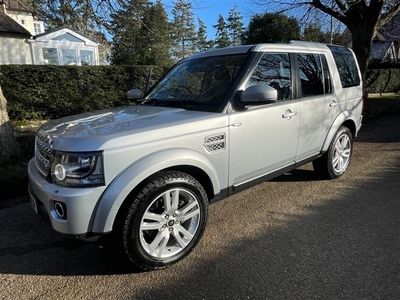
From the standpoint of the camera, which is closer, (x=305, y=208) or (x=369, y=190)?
(x=305, y=208)

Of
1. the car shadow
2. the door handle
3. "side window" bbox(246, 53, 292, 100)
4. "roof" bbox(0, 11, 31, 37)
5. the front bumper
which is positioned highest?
"roof" bbox(0, 11, 31, 37)

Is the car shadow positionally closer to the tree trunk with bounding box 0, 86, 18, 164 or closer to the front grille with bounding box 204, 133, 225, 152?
the front grille with bounding box 204, 133, 225, 152

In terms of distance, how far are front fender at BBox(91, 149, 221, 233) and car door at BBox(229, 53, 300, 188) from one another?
0.70 meters

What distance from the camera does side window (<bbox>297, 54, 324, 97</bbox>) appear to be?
15.6 ft

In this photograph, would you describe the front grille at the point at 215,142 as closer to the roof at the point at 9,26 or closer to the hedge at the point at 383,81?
the hedge at the point at 383,81

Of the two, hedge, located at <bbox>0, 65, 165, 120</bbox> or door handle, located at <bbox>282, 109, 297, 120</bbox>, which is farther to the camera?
hedge, located at <bbox>0, 65, 165, 120</bbox>

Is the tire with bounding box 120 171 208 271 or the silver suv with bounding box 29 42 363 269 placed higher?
the silver suv with bounding box 29 42 363 269

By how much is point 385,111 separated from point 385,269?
11018 millimetres

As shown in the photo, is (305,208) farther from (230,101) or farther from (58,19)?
(58,19)

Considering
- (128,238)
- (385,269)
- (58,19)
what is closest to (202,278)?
Result: (128,238)

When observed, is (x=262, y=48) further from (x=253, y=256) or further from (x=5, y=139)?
(x=5, y=139)

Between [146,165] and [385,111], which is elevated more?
[146,165]

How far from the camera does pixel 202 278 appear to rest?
10.5 feet

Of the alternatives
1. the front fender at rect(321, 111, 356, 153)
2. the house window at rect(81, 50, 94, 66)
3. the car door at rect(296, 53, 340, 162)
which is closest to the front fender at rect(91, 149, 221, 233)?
the car door at rect(296, 53, 340, 162)
